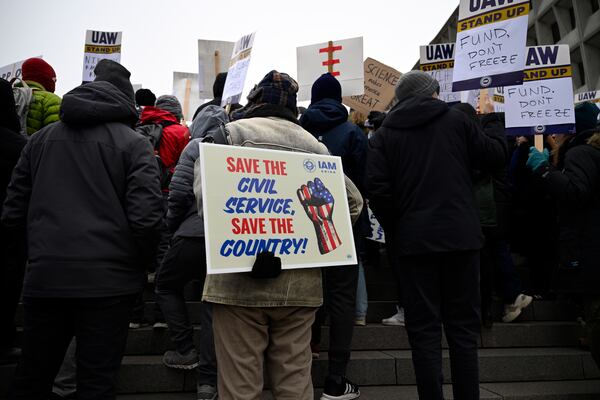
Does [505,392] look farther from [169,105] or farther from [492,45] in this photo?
[169,105]

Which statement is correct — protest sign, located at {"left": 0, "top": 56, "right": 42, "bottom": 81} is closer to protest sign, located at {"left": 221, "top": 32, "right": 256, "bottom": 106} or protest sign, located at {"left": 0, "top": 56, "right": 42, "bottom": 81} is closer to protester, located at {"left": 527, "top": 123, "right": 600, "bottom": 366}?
protest sign, located at {"left": 221, "top": 32, "right": 256, "bottom": 106}

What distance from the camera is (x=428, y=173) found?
9.34ft

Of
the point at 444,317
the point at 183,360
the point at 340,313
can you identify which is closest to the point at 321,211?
the point at 444,317

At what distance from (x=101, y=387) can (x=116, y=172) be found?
98 centimetres

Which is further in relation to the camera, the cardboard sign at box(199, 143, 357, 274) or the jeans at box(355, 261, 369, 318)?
the jeans at box(355, 261, 369, 318)

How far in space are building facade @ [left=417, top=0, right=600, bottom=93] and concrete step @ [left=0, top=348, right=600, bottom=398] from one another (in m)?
28.2

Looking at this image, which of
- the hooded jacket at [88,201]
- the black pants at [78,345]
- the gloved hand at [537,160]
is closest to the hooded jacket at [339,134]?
the gloved hand at [537,160]

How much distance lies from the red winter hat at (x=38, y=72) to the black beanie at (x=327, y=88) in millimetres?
→ 2240

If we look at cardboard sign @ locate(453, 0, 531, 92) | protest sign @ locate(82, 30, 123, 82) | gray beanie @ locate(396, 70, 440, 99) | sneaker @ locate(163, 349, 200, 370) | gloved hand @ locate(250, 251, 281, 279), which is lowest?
sneaker @ locate(163, 349, 200, 370)

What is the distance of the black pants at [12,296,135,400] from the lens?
2217mm

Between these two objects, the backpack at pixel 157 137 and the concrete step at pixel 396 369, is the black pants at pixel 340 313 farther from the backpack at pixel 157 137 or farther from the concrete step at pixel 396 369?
the backpack at pixel 157 137

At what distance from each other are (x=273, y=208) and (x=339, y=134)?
1623 millimetres

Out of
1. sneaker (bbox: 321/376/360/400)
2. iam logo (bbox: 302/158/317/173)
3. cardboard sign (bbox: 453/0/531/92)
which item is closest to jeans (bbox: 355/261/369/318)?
sneaker (bbox: 321/376/360/400)

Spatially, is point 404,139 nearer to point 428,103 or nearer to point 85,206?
point 428,103
